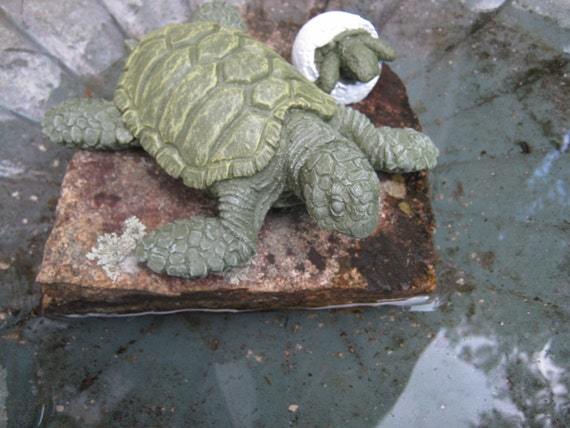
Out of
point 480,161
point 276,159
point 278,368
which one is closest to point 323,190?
point 276,159

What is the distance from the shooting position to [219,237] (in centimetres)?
170

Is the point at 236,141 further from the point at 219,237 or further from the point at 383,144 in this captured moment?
the point at 383,144

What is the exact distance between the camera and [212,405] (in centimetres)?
184

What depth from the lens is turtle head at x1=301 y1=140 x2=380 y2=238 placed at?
147 cm

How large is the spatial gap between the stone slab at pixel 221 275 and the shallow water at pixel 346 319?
0.43ft

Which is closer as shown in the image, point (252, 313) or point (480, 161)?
point (252, 313)

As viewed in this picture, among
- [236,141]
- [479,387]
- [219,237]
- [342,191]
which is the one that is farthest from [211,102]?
[479,387]

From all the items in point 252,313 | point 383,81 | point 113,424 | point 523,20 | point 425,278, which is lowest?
point 113,424

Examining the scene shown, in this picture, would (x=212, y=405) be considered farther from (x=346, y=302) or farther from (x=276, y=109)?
(x=276, y=109)

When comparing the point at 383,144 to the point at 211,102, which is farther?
A: the point at 383,144

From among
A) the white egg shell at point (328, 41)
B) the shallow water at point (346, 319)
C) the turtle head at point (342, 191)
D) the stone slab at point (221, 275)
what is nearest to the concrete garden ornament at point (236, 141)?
the turtle head at point (342, 191)

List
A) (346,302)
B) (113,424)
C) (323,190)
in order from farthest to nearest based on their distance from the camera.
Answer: (346,302) < (113,424) < (323,190)

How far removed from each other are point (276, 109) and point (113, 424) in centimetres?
121

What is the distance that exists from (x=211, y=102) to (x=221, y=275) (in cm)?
59
